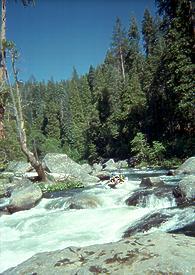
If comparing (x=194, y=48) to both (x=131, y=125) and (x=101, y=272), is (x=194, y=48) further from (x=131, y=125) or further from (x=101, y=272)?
(x=101, y=272)

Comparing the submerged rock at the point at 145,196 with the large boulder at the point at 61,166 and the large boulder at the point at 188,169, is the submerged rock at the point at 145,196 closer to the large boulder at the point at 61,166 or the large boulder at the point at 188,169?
the large boulder at the point at 188,169

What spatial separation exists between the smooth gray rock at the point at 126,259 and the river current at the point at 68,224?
4.61m

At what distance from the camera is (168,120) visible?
128 feet

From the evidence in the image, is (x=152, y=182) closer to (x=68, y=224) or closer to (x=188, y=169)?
(x=188, y=169)

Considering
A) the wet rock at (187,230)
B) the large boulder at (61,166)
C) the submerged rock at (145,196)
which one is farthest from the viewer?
the large boulder at (61,166)

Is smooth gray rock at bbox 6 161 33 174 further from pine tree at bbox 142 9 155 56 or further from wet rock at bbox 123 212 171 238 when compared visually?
pine tree at bbox 142 9 155 56

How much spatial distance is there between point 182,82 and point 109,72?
1539 inches

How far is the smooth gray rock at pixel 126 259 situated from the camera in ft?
13.7

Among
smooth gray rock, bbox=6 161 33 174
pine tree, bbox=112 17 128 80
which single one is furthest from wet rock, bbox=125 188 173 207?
pine tree, bbox=112 17 128 80

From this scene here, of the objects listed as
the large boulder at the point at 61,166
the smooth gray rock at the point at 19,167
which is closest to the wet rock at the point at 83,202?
the large boulder at the point at 61,166

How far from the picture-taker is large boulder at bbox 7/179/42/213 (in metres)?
15.7

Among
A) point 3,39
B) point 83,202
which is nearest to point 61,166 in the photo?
point 3,39

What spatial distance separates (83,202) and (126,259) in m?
10.6

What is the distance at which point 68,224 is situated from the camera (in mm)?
12766
